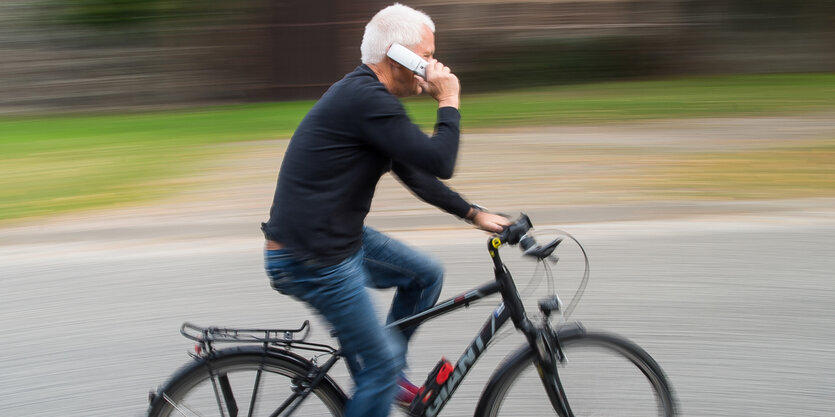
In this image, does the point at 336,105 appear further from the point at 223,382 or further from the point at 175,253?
the point at 175,253

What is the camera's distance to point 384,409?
297cm

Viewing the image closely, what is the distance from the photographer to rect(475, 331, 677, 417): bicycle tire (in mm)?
3027

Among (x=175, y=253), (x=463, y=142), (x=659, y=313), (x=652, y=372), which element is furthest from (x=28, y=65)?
(x=652, y=372)

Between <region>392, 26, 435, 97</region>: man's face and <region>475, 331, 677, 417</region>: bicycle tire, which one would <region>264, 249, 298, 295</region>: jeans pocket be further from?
<region>475, 331, 677, 417</region>: bicycle tire

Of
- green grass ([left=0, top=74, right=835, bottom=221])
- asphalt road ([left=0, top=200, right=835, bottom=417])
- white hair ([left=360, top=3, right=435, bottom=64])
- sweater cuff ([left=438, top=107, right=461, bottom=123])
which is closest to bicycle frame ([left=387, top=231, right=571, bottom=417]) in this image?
sweater cuff ([left=438, top=107, right=461, bottom=123])

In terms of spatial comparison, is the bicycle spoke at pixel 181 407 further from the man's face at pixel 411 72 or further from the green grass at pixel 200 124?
the green grass at pixel 200 124

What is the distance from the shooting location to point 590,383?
10.3 ft

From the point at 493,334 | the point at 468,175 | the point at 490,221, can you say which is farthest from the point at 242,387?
the point at 468,175

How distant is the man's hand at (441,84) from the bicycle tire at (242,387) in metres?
0.99

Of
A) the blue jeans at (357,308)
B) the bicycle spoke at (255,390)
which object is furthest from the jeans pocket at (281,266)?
the bicycle spoke at (255,390)

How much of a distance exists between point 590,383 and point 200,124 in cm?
919

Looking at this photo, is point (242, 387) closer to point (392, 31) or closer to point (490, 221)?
point (490, 221)

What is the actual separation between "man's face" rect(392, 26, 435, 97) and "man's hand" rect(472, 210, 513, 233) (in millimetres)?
498

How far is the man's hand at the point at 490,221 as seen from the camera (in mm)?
2980
